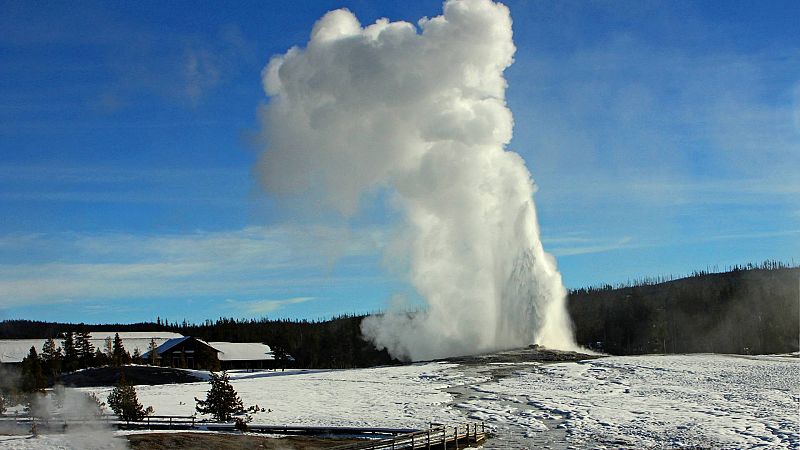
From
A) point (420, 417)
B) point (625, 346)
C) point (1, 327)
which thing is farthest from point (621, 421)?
point (1, 327)

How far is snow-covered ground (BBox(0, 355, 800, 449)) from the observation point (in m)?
39.7

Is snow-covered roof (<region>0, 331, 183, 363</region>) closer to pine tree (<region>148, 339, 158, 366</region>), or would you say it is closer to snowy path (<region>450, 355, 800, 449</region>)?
pine tree (<region>148, 339, 158, 366</region>)

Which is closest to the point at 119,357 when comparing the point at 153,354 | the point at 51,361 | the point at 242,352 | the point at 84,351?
the point at 51,361

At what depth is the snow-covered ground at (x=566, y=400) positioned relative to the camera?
1561 inches

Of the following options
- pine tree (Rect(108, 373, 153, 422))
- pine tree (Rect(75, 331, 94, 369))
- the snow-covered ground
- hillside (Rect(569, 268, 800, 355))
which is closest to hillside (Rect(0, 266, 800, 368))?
hillside (Rect(569, 268, 800, 355))

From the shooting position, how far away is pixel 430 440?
36781 mm

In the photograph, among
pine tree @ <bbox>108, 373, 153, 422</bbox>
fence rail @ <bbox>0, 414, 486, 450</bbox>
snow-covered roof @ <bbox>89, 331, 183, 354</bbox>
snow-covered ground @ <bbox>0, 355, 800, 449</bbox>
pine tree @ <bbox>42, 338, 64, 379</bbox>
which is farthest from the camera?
snow-covered roof @ <bbox>89, 331, 183, 354</bbox>

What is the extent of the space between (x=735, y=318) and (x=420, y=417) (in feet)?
476

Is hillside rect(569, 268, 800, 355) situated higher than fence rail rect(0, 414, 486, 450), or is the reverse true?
hillside rect(569, 268, 800, 355)

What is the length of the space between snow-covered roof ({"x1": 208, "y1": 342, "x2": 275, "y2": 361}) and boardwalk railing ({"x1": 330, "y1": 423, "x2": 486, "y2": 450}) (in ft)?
241

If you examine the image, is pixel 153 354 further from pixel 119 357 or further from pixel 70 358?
pixel 119 357

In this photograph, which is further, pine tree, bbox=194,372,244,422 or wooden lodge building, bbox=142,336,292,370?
wooden lodge building, bbox=142,336,292,370

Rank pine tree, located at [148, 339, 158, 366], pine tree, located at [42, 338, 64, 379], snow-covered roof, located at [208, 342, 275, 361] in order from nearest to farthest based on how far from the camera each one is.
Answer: pine tree, located at [42, 338, 64, 379] → pine tree, located at [148, 339, 158, 366] → snow-covered roof, located at [208, 342, 275, 361]

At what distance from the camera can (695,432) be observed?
39844mm
